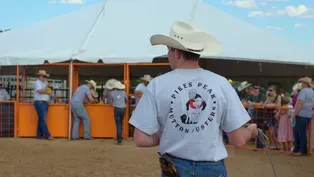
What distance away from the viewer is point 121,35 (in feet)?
43.7

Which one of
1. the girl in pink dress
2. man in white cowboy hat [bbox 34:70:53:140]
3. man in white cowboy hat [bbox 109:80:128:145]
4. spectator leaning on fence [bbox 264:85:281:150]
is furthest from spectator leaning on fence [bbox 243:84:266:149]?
man in white cowboy hat [bbox 34:70:53:140]

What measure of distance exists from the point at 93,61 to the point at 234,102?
9554mm

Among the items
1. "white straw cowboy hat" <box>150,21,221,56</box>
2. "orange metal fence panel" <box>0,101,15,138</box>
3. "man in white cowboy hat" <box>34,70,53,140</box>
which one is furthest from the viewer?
"orange metal fence panel" <box>0,101,15,138</box>

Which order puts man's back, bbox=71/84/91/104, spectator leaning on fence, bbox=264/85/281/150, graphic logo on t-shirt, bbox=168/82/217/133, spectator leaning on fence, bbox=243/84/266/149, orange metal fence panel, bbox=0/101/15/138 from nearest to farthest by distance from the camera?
graphic logo on t-shirt, bbox=168/82/217/133
spectator leaning on fence, bbox=264/85/281/150
spectator leaning on fence, bbox=243/84/266/149
man's back, bbox=71/84/91/104
orange metal fence panel, bbox=0/101/15/138

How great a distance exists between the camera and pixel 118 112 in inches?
438

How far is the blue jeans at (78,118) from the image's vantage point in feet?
38.8

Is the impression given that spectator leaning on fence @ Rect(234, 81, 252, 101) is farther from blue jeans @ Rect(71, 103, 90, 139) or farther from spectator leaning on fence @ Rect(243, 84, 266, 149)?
blue jeans @ Rect(71, 103, 90, 139)

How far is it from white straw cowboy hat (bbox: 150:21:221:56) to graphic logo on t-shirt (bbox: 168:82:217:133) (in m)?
0.23

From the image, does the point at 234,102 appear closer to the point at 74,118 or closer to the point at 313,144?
the point at 313,144

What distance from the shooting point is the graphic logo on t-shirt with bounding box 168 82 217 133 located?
8.29ft

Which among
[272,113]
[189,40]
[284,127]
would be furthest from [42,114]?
[189,40]

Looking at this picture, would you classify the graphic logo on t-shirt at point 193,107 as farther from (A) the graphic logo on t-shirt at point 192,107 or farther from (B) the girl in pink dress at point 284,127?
(B) the girl in pink dress at point 284,127

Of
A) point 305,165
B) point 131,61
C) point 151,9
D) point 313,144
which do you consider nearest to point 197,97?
point 305,165

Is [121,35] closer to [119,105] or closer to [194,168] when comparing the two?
[119,105]
